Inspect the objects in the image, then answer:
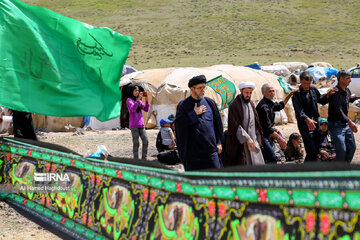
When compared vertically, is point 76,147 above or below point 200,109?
below

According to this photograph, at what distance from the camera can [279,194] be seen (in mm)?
2959

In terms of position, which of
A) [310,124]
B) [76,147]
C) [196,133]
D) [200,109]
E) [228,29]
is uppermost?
[228,29]

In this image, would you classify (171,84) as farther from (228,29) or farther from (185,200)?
(228,29)

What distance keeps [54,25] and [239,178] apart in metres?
4.03

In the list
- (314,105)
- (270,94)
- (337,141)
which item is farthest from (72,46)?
(337,141)

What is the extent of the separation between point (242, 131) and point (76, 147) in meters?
8.32

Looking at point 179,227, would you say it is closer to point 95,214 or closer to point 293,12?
point 95,214

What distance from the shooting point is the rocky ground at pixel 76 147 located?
18.1ft

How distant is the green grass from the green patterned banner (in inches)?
1494

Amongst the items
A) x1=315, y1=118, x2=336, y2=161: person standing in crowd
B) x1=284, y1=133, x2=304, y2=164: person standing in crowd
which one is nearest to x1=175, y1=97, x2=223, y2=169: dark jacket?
x1=315, y1=118, x2=336, y2=161: person standing in crowd

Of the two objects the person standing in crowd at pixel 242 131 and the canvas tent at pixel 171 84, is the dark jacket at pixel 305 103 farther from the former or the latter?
the canvas tent at pixel 171 84

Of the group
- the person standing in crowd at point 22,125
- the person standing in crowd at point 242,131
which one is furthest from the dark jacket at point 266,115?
the person standing in crowd at point 22,125

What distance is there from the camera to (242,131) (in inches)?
226

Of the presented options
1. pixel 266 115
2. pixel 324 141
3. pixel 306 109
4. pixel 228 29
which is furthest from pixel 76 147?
pixel 228 29
